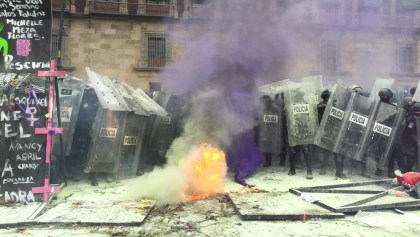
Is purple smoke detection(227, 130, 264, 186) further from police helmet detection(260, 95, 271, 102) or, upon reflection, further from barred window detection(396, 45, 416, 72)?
barred window detection(396, 45, 416, 72)

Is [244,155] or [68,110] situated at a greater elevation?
[68,110]

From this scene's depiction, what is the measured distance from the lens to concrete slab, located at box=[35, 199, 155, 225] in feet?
13.9

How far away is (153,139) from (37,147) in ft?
10.6

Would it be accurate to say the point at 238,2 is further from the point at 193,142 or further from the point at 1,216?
the point at 1,216

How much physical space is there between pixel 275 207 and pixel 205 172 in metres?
1.52

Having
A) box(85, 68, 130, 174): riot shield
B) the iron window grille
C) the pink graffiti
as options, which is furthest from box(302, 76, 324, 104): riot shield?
the iron window grille

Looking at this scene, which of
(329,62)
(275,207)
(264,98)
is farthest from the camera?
(329,62)

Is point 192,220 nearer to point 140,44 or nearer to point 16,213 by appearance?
point 16,213

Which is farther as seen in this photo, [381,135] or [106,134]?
[381,135]

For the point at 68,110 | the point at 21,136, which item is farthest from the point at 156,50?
the point at 21,136

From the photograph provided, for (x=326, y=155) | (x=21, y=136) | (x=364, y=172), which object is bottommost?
(x=364, y=172)

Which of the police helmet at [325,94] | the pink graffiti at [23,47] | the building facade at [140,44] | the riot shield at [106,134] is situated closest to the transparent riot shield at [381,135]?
the police helmet at [325,94]

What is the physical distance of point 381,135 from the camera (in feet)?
24.1

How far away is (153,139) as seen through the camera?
817 centimetres
